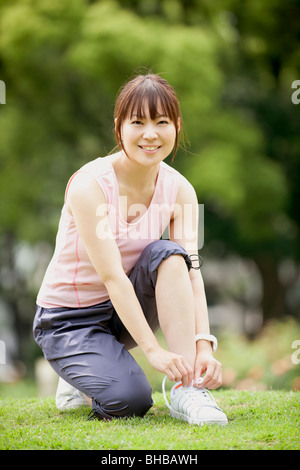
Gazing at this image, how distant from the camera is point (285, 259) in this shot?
8555 millimetres

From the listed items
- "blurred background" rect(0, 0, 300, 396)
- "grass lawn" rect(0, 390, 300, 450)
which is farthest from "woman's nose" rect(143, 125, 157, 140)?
"blurred background" rect(0, 0, 300, 396)

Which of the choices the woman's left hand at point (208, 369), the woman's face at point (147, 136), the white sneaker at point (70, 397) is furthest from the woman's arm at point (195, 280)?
the white sneaker at point (70, 397)

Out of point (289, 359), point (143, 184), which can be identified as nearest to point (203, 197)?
point (289, 359)

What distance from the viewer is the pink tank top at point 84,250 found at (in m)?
2.10

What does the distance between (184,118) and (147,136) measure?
4942 mm

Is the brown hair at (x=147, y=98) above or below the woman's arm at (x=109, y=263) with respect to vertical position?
above

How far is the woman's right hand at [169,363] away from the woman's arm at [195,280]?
0.35ft

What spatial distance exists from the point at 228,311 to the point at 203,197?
5.63 m

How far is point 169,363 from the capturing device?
184cm

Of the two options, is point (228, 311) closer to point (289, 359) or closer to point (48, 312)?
point (289, 359)

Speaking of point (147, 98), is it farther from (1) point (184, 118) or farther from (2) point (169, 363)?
(1) point (184, 118)

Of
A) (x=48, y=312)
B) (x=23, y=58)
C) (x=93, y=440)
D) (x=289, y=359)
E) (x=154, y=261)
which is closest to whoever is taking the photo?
(x=93, y=440)

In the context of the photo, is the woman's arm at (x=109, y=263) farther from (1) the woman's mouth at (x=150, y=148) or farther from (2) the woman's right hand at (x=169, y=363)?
(1) the woman's mouth at (x=150, y=148)

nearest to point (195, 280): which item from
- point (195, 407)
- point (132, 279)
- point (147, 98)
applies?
point (132, 279)
